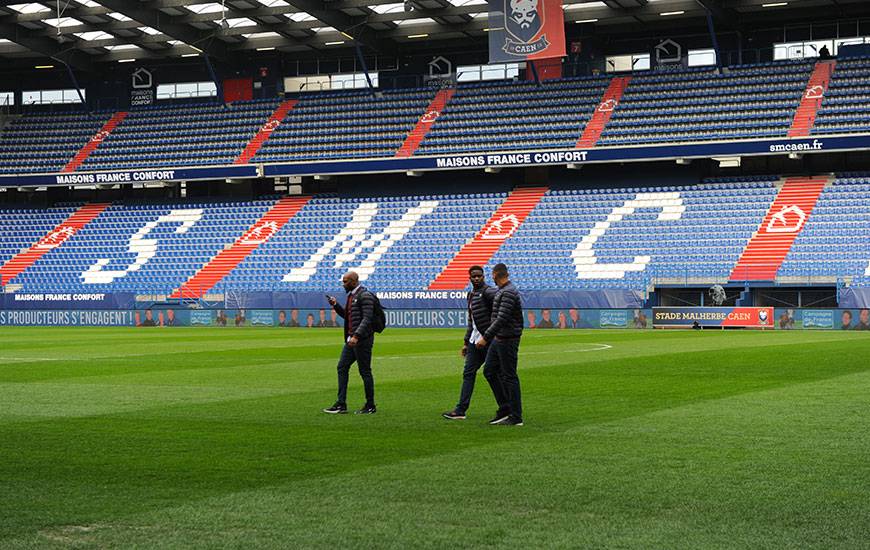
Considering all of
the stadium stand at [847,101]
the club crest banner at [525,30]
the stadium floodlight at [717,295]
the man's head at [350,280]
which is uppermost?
the club crest banner at [525,30]

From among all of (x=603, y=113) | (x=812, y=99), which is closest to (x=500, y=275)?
(x=812, y=99)

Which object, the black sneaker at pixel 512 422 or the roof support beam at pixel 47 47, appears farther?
the roof support beam at pixel 47 47

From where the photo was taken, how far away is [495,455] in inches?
459

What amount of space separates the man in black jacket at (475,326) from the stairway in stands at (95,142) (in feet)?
185

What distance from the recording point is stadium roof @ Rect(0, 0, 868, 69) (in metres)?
56.5

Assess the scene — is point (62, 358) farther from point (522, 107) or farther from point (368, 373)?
point (522, 107)

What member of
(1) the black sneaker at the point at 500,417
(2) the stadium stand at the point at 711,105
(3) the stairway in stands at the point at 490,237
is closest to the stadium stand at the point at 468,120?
(2) the stadium stand at the point at 711,105

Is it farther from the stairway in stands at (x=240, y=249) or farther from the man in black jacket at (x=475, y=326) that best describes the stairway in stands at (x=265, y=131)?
the man in black jacket at (x=475, y=326)

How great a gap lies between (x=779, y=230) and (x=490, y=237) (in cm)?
Result: 1356

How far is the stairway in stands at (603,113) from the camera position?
58.5 metres

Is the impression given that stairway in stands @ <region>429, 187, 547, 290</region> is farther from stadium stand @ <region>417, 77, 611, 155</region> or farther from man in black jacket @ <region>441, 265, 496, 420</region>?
man in black jacket @ <region>441, 265, 496, 420</region>

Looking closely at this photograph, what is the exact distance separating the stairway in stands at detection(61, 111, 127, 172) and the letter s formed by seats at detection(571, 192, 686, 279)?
29957 mm

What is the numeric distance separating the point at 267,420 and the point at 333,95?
181 ft

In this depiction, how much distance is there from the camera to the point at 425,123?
209 feet
